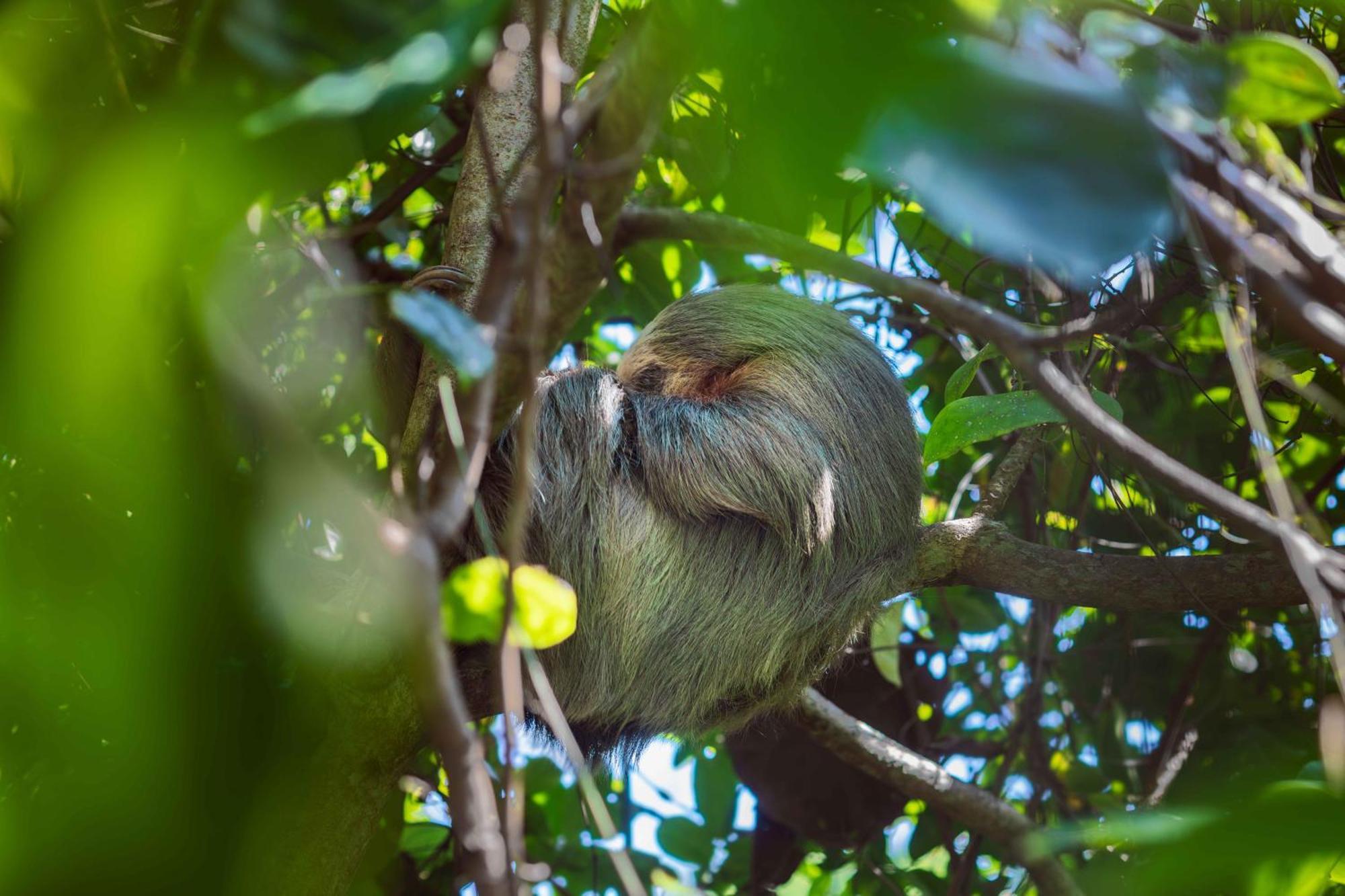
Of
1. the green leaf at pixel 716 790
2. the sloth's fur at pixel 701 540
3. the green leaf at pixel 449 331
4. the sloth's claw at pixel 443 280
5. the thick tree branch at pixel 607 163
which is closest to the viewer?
the green leaf at pixel 449 331

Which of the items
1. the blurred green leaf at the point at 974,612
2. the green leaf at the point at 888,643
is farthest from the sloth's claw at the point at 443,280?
the blurred green leaf at the point at 974,612

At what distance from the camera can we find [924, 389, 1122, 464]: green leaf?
338 cm

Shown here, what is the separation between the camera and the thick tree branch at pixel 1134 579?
4117 millimetres

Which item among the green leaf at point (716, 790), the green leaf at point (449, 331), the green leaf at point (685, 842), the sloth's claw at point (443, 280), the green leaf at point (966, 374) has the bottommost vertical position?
the green leaf at point (685, 842)

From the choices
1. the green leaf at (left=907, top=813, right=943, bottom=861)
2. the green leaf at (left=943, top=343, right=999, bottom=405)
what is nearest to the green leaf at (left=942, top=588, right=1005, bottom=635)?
the green leaf at (left=907, top=813, right=943, bottom=861)

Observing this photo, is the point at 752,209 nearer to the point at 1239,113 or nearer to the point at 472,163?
the point at 1239,113

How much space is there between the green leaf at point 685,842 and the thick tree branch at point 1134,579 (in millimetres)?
2383

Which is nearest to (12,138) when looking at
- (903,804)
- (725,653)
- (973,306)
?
(973,306)

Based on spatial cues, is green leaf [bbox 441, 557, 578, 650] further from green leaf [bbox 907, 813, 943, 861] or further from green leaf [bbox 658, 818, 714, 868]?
green leaf [bbox 907, 813, 943, 861]

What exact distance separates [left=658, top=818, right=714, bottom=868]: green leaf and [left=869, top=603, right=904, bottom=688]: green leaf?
1.29 metres

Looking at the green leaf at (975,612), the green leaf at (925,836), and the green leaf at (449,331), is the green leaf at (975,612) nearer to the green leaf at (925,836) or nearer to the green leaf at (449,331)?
the green leaf at (925,836)

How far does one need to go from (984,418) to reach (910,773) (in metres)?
2.16

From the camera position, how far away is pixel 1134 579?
4160mm

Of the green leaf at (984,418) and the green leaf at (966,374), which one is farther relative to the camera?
the green leaf at (966,374)
